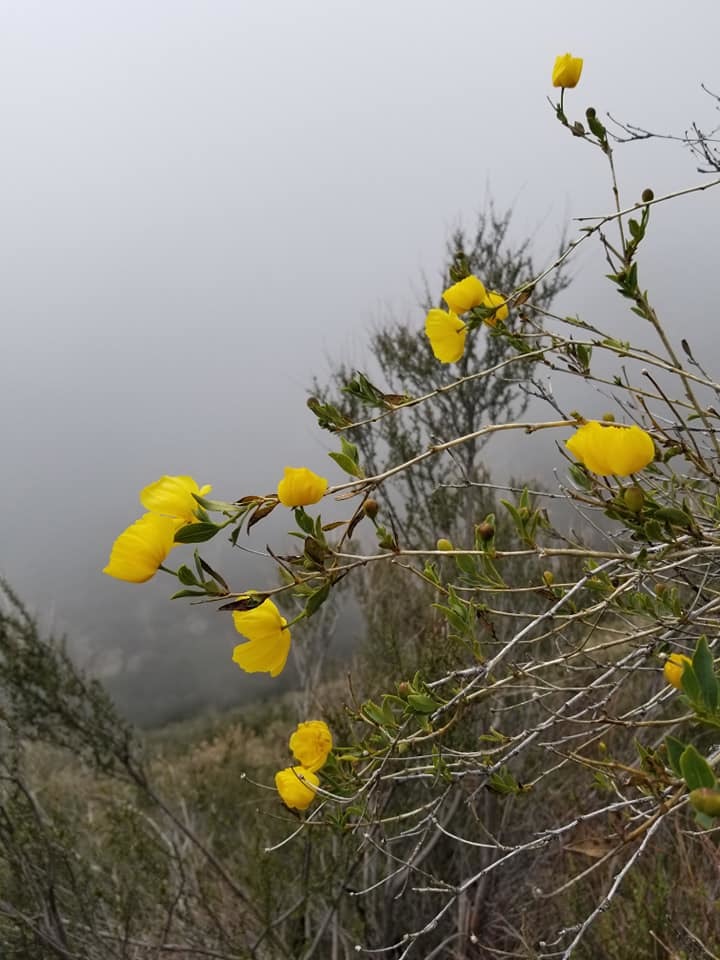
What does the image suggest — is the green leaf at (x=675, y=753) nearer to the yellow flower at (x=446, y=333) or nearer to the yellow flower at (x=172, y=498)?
the yellow flower at (x=172, y=498)

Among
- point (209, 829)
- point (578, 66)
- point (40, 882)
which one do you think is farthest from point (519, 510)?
point (209, 829)

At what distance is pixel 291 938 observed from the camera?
2.99 m

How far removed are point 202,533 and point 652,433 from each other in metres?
0.76

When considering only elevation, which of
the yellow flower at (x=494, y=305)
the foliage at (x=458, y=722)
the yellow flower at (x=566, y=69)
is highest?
the yellow flower at (x=566, y=69)

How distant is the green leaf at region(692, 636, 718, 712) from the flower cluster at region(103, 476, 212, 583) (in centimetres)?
57

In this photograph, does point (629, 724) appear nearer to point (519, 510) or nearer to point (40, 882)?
point (519, 510)

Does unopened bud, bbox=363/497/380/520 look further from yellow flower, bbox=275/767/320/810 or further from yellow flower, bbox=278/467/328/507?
yellow flower, bbox=275/767/320/810

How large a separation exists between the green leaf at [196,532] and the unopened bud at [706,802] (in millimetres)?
531

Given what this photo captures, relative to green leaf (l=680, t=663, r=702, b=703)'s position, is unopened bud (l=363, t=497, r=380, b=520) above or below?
above

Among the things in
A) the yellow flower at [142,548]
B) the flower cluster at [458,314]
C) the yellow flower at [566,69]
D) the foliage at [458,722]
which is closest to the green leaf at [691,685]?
the foliage at [458,722]

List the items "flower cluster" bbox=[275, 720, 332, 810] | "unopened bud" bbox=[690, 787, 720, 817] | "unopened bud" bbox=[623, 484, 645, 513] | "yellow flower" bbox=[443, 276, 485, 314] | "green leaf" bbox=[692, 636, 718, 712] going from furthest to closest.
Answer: "yellow flower" bbox=[443, 276, 485, 314]
"flower cluster" bbox=[275, 720, 332, 810]
"unopened bud" bbox=[623, 484, 645, 513]
"green leaf" bbox=[692, 636, 718, 712]
"unopened bud" bbox=[690, 787, 720, 817]

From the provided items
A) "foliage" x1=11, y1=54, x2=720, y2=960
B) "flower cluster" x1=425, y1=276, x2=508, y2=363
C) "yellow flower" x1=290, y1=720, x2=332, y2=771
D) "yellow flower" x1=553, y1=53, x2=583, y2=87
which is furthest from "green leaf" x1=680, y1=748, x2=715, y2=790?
"yellow flower" x1=553, y1=53, x2=583, y2=87

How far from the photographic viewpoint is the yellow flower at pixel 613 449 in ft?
2.32

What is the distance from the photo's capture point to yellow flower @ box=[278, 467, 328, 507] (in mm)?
734
